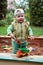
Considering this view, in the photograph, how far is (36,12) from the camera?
297 cm

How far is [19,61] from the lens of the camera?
1.54 meters

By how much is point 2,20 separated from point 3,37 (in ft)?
1.90

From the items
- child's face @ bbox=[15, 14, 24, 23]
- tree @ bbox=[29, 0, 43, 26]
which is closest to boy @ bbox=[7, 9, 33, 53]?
child's face @ bbox=[15, 14, 24, 23]

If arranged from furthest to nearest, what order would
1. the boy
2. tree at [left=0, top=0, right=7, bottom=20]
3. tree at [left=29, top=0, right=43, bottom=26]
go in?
tree at [left=0, top=0, right=7, bottom=20], tree at [left=29, top=0, right=43, bottom=26], the boy

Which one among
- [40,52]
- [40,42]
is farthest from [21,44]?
[40,42]

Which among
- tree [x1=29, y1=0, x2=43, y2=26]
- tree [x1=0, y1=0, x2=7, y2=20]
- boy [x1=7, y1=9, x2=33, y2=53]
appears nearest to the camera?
boy [x1=7, y1=9, x2=33, y2=53]

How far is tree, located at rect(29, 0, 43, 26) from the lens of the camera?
2.93m

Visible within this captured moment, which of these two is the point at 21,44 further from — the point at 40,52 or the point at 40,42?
the point at 40,42

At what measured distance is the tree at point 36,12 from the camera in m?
2.93

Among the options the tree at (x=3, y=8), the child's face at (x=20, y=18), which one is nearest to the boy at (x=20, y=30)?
the child's face at (x=20, y=18)

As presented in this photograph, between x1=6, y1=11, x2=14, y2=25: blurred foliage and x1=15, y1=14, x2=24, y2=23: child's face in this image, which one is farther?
x1=6, y1=11, x2=14, y2=25: blurred foliage

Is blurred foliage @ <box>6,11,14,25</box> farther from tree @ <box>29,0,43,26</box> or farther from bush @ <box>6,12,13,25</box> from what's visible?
tree @ <box>29,0,43,26</box>

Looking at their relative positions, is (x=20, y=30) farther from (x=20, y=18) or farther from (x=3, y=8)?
(x=3, y=8)

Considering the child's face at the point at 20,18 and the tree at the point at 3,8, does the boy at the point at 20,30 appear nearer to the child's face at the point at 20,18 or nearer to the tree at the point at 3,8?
the child's face at the point at 20,18
